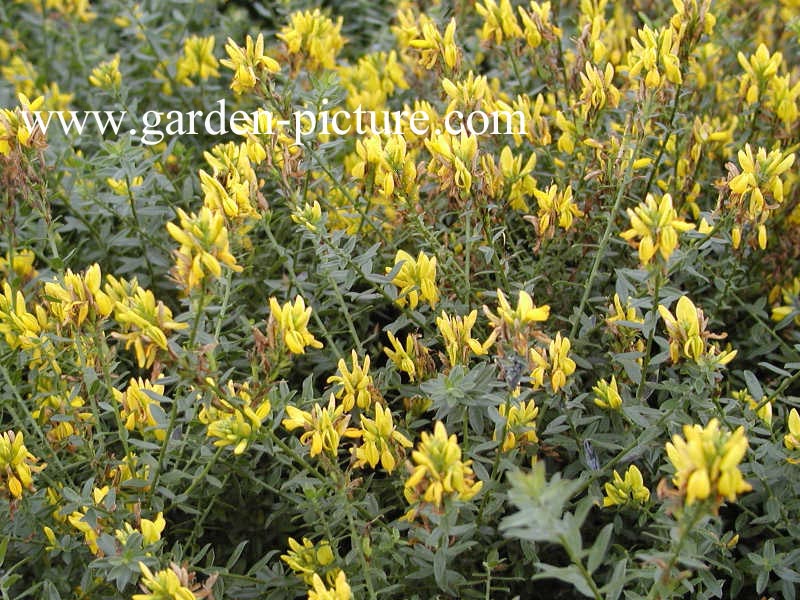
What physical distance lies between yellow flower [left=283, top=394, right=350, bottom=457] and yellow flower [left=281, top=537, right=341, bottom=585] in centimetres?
23

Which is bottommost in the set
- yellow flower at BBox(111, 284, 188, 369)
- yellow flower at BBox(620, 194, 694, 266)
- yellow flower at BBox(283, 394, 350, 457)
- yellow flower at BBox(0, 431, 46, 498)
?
yellow flower at BBox(0, 431, 46, 498)

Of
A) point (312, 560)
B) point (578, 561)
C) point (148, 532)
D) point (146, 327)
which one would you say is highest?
point (146, 327)

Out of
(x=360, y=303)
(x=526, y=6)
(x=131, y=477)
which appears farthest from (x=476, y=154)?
(x=526, y=6)

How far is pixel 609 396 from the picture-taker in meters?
2.17

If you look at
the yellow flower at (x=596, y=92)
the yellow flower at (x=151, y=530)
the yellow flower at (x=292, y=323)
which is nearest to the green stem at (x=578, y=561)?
the yellow flower at (x=292, y=323)

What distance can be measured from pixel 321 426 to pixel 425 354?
40 centimetres

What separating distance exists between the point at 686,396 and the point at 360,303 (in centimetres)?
103

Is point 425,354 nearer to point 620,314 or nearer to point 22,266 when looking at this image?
point 620,314

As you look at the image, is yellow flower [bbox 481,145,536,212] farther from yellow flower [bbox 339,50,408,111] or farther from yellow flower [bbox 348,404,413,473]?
yellow flower [bbox 339,50,408,111]

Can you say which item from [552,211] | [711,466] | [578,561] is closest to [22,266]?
[552,211]

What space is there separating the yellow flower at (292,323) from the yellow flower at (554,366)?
48cm

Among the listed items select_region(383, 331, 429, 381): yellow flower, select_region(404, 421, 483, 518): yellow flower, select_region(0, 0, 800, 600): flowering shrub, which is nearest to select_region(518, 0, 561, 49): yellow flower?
select_region(0, 0, 800, 600): flowering shrub

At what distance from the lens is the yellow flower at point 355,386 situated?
2082mm

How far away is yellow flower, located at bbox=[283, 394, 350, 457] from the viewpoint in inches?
74.8
